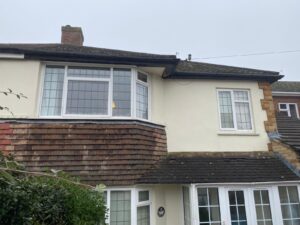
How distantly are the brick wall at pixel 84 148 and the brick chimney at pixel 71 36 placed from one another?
5.36 meters

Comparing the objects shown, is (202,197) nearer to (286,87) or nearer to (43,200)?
(43,200)

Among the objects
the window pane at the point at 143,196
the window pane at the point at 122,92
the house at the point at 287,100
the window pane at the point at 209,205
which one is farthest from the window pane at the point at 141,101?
the house at the point at 287,100

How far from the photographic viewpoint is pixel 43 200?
378 centimetres

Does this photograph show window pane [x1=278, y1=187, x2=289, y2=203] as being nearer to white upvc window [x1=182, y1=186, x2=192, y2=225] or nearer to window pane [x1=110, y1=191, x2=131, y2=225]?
white upvc window [x1=182, y1=186, x2=192, y2=225]

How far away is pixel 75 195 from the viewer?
4195 millimetres

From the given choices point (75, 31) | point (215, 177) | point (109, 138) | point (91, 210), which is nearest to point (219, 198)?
point (215, 177)

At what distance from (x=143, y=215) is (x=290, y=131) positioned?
618 cm

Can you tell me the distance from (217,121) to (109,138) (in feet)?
12.9

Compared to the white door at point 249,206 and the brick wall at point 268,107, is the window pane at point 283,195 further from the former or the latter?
the brick wall at point 268,107

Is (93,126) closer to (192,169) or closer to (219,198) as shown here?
(192,169)

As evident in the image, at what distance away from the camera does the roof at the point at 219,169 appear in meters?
6.95

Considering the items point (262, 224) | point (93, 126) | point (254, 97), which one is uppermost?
point (254, 97)

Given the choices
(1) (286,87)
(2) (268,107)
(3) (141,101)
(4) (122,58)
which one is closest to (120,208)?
(3) (141,101)

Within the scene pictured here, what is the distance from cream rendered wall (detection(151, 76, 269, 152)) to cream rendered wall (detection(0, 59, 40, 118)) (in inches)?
147
